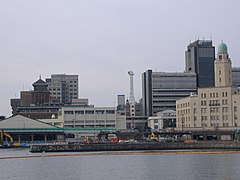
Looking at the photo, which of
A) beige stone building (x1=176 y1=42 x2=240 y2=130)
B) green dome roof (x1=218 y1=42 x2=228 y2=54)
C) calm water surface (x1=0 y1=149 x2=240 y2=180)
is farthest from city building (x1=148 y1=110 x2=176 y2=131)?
calm water surface (x1=0 y1=149 x2=240 y2=180)

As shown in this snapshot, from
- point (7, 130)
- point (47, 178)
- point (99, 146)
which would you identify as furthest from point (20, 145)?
point (47, 178)

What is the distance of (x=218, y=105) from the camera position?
473 ft

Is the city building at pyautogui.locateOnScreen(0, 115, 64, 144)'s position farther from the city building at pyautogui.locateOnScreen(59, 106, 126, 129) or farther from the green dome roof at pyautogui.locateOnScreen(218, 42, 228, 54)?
the green dome roof at pyautogui.locateOnScreen(218, 42, 228, 54)

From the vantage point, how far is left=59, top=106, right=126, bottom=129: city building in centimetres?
15900

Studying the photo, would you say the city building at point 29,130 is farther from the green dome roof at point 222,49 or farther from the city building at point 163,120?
the green dome roof at point 222,49

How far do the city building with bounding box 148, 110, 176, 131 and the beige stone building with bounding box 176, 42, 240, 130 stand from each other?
101 ft

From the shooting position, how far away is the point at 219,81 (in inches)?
5950

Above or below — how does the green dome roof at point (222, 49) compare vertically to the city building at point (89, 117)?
above

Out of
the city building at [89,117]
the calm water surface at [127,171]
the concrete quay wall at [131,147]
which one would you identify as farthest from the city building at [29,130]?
the calm water surface at [127,171]

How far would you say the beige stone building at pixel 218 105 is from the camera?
142500 mm

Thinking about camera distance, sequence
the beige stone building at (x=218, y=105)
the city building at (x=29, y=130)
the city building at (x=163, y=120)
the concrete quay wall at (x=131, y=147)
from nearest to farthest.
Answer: the concrete quay wall at (x=131, y=147)
the beige stone building at (x=218, y=105)
the city building at (x=29, y=130)
the city building at (x=163, y=120)

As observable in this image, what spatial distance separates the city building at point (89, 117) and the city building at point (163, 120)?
29531mm

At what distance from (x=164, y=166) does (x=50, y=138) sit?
284 ft

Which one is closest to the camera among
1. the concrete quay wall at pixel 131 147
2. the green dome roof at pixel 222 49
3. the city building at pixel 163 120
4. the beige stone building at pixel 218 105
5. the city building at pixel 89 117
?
the concrete quay wall at pixel 131 147
